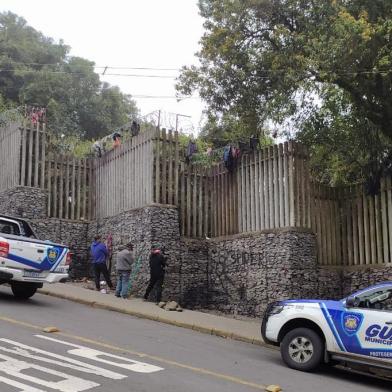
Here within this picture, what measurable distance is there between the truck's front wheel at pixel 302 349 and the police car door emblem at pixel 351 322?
1.64 ft

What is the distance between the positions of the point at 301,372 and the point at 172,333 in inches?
136

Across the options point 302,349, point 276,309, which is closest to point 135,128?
point 276,309

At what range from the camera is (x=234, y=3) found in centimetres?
1500

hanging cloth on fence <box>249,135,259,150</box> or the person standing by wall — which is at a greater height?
hanging cloth on fence <box>249,135,259,150</box>

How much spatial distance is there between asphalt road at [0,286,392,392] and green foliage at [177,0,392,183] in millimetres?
6666

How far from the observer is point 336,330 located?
879 centimetres

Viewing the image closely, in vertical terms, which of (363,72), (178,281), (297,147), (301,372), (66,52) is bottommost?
(301,372)

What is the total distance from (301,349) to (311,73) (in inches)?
293

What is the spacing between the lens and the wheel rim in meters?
9.00

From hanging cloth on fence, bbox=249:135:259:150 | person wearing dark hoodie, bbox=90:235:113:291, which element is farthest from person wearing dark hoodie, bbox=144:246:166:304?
hanging cloth on fence, bbox=249:135:259:150

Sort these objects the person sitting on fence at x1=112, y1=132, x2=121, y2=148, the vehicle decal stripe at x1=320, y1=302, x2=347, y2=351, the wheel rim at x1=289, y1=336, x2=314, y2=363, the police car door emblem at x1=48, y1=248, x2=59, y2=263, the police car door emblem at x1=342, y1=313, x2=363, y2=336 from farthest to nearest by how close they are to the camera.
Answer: the person sitting on fence at x1=112, y1=132, x2=121, y2=148 → the police car door emblem at x1=48, y1=248, x2=59, y2=263 → the wheel rim at x1=289, y1=336, x2=314, y2=363 → the vehicle decal stripe at x1=320, y1=302, x2=347, y2=351 → the police car door emblem at x1=342, y1=313, x2=363, y2=336

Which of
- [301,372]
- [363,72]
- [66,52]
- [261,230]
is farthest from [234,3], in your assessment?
[66,52]

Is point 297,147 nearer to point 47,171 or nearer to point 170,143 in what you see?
point 170,143

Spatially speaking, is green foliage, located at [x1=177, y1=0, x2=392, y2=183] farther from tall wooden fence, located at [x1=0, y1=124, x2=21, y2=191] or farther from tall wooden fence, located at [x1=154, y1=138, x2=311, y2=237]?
tall wooden fence, located at [x1=0, y1=124, x2=21, y2=191]
